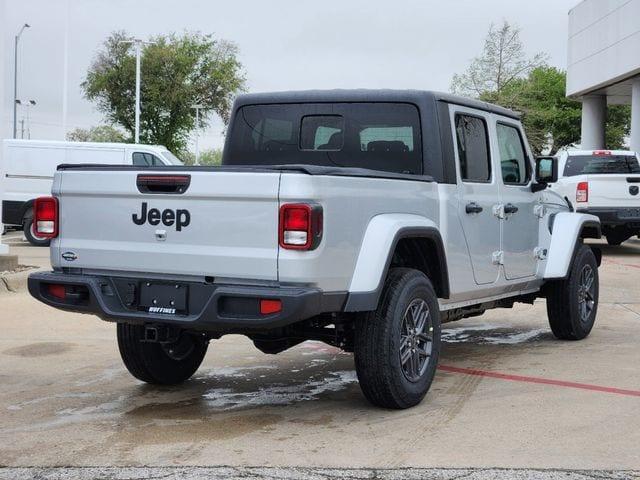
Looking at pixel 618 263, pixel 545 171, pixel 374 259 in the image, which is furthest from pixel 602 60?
pixel 374 259

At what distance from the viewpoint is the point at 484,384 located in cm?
662

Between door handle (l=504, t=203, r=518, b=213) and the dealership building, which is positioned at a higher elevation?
the dealership building

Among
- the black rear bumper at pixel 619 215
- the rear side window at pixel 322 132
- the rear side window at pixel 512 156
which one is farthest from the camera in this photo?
the black rear bumper at pixel 619 215

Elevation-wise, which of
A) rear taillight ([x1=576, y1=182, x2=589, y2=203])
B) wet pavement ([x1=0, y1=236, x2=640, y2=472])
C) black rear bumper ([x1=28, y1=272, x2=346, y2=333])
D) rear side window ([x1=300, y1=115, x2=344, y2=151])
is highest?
rear taillight ([x1=576, y1=182, x2=589, y2=203])

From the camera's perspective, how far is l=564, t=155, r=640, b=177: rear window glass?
17969mm

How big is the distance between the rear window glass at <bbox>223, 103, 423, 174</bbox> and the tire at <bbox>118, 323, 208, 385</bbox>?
1.42m

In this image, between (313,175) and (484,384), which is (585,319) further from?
(313,175)

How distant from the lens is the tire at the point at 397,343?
5.49 metres

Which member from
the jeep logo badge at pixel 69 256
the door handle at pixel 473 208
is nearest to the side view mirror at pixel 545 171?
the door handle at pixel 473 208

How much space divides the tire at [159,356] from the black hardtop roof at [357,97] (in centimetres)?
184

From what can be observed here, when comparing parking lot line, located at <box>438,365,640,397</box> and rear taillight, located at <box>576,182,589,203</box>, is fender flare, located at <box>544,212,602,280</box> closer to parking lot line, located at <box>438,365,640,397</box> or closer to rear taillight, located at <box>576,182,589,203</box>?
parking lot line, located at <box>438,365,640,397</box>

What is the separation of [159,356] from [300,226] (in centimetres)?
196

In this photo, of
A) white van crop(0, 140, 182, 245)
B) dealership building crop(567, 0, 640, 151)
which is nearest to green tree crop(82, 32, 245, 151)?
dealership building crop(567, 0, 640, 151)

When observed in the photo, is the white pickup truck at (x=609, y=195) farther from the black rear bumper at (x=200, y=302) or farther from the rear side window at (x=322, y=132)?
the black rear bumper at (x=200, y=302)
